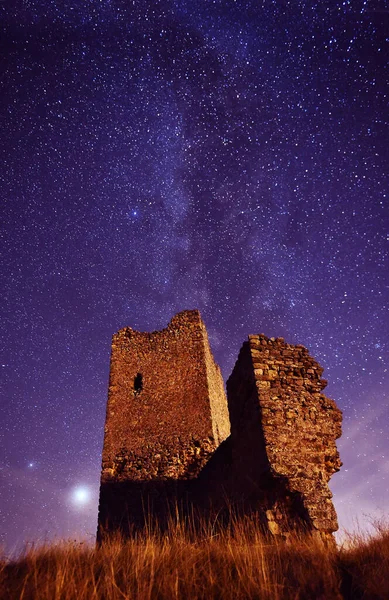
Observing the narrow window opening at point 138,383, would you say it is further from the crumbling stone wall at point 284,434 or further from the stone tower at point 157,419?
the crumbling stone wall at point 284,434

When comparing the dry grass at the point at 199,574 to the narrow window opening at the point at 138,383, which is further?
the narrow window opening at the point at 138,383

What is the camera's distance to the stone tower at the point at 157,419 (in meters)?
10.4

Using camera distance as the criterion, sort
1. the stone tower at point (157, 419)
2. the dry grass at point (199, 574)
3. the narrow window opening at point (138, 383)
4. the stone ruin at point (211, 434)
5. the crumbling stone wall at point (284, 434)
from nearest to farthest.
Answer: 1. the dry grass at point (199, 574)
2. the crumbling stone wall at point (284, 434)
3. the stone ruin at point (211, 434)
4. the stone tower at point (157, 419)
5. the narrow window opening at point (138, 383)

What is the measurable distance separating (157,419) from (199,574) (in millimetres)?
8597

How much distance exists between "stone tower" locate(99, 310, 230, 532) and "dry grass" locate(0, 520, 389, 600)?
694 centimetres

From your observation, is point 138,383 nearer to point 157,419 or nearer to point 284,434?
point 157,419

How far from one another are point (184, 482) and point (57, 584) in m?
8.24

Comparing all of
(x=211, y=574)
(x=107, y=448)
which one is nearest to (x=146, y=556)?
(x=211, y=574)

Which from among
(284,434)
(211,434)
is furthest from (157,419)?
(284,434)

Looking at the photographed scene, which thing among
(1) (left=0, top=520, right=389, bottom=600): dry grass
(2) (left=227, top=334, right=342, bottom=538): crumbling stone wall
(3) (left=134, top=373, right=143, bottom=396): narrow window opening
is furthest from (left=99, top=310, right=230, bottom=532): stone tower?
(1) (left=0, top=520, right=389, bottom=600): dry grass

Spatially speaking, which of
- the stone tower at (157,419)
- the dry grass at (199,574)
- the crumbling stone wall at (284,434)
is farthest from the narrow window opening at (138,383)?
the dry grass at (199,574)

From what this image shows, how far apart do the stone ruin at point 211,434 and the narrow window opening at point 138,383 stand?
0.04 meters

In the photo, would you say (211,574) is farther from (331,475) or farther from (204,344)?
(204,344)

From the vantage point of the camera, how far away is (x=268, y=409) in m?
6.12
